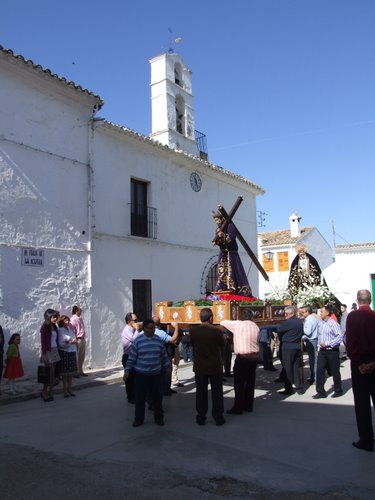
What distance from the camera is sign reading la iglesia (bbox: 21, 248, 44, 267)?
31.8 ft

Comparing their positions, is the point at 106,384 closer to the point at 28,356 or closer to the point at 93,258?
the point at 28,356

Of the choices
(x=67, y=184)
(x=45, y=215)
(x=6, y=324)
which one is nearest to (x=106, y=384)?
(x=6, y=324)

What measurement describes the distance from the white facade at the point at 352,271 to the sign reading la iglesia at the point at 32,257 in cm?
1690

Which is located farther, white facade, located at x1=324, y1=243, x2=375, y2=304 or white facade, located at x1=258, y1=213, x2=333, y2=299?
white facade, located at x1=258, y1=213, x2=333, y2=299

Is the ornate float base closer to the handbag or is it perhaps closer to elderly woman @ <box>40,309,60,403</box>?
elderly woman @ <box>40,309,60,403</box>

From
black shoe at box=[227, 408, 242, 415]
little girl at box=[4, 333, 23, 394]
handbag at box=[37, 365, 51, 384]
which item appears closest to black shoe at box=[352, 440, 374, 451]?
black shoe at box=[227, 408, 242, 415]

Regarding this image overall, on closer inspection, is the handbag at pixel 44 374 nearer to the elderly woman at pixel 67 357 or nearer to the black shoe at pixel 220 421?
the elderly woman at pixel 67 357

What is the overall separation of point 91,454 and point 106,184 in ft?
26.8

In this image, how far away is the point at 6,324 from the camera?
30.2ft

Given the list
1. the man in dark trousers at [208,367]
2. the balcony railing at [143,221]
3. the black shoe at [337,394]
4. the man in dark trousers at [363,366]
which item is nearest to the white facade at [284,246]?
the balcony railing at [143,221]

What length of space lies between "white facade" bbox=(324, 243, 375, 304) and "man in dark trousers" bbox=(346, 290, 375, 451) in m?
18.7

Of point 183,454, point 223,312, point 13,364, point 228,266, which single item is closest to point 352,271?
point 228,266

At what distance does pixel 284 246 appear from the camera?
31.4 m

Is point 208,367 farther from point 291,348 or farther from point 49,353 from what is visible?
point 49,353
